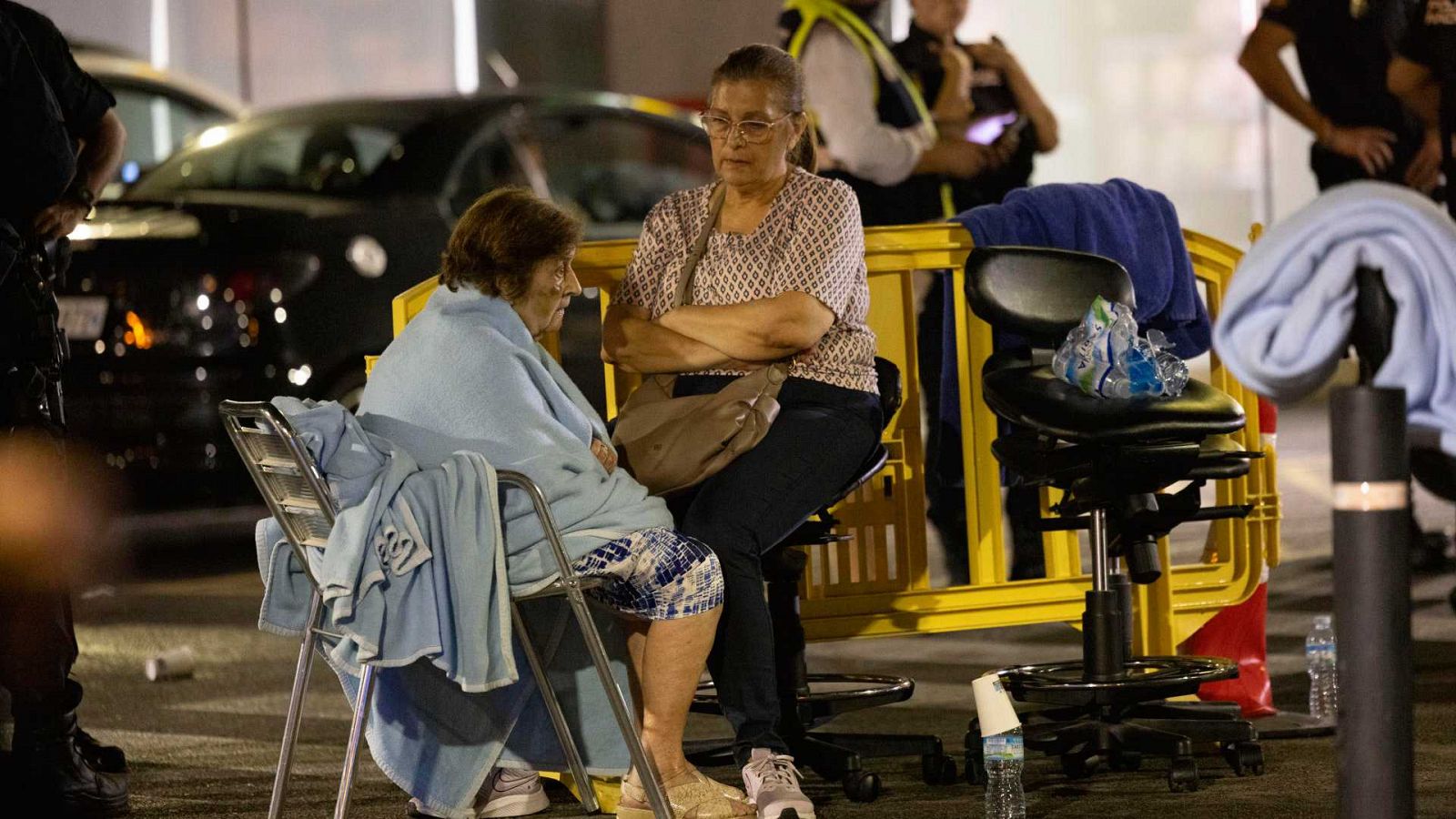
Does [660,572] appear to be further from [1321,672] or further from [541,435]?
[1321,672]

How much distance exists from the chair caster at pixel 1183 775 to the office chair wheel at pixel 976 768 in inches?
16.7

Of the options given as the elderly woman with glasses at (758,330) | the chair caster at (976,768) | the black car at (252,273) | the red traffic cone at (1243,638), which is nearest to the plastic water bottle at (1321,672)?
the red traffic cone at (1243,638)

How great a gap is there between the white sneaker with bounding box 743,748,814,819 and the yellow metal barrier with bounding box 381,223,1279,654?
858mm

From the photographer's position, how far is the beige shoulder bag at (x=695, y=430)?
15.9 ft

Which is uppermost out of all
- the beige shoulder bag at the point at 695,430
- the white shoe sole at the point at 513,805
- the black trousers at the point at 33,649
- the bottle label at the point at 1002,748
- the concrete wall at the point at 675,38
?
the concrete wall at the point at 675,38

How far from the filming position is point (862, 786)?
493 cm

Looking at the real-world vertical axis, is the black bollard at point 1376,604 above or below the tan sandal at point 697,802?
above

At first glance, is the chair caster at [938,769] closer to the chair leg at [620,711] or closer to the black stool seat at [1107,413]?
the black stool seat at [1107,413]

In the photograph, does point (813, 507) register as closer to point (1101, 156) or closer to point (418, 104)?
point (418, 104)

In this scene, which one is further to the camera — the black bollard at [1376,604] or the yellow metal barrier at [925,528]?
the yellow metal barrier at [925,528]

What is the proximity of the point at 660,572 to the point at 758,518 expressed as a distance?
0.32m

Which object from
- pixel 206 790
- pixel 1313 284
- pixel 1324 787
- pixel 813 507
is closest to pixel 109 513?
pixel 206 790

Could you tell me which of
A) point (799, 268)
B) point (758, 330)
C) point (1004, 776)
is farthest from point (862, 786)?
point (799, 268)

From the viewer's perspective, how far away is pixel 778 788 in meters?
4.65
